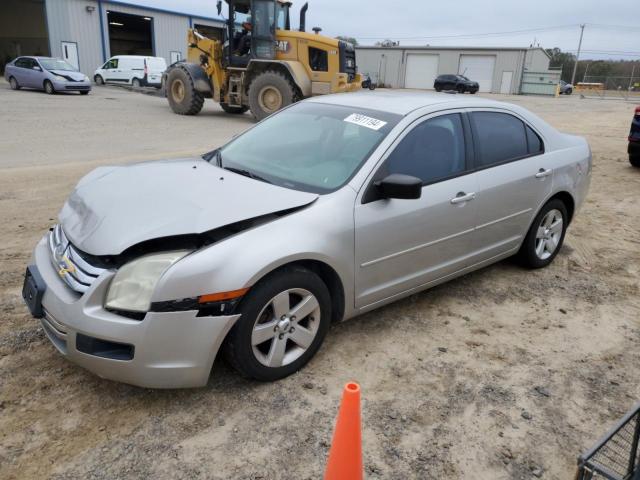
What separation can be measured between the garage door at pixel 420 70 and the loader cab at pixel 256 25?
40883mm

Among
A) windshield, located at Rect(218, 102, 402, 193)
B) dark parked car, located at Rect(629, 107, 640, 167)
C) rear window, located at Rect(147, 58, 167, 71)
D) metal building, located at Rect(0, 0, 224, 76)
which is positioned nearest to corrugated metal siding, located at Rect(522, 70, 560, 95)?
metal building, located at Rect(0, 0, 224, 76)

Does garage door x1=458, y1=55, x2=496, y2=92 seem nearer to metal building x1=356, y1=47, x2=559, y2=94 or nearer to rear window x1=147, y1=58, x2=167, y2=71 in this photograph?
metal building x1=356, y1=47, x2=559, y2=94

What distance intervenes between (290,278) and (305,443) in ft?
2.67

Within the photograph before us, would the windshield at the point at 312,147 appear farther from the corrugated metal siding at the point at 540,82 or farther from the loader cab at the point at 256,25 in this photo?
the corrugated metal siding at the point at 540,82

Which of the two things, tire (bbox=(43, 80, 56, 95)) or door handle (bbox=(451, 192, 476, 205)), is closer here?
door handle (bbox=(451, 192, 476, 205))

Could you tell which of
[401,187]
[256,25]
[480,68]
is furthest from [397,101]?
[480,68]

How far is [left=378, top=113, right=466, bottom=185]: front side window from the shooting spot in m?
3.37

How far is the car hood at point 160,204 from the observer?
2.57 m

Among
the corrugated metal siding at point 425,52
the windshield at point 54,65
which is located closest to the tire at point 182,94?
the windshield at point 54,65

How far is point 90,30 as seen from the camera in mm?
30156

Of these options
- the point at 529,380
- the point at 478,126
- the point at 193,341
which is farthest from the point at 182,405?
the point at 478,126

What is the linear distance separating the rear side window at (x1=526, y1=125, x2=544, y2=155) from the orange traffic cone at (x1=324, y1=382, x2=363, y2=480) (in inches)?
126

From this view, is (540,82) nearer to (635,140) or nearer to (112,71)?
(112,71)

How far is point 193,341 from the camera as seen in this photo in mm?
2500
